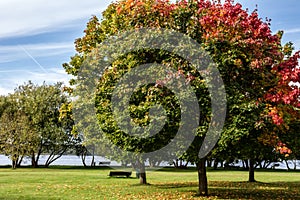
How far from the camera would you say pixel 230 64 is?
711 inches

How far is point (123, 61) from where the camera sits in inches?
781

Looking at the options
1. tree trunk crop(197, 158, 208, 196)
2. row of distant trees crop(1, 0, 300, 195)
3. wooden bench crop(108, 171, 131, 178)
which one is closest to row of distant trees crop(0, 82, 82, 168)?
wooden bench crop(108, 171, 131, 178)

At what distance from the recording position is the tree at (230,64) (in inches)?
677

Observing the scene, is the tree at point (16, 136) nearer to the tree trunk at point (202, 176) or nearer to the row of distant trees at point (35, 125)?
the row of distant trees at point (35, 125)

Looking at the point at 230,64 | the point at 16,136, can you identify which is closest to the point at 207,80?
the point at 230,64

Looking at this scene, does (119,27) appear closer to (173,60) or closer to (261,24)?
(173,60)

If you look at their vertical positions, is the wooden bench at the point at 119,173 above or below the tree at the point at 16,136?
below

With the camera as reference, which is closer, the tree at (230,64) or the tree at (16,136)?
the tree at (230,64)

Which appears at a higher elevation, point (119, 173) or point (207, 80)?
point (207, 80)

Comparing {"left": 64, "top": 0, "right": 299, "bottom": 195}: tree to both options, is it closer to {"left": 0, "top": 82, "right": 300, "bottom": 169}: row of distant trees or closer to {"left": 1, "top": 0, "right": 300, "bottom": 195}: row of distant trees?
{"left": 1, "top": 0, "right": 300, "bottom": 195}: row of distant trees

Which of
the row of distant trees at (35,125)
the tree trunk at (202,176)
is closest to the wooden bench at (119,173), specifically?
the tree trunk at (202,176)

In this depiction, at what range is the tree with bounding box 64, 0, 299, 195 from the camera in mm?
17203

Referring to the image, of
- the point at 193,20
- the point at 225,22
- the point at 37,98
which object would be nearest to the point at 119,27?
the point at 193,20

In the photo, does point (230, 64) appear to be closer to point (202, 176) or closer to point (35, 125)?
point (202, 176)
